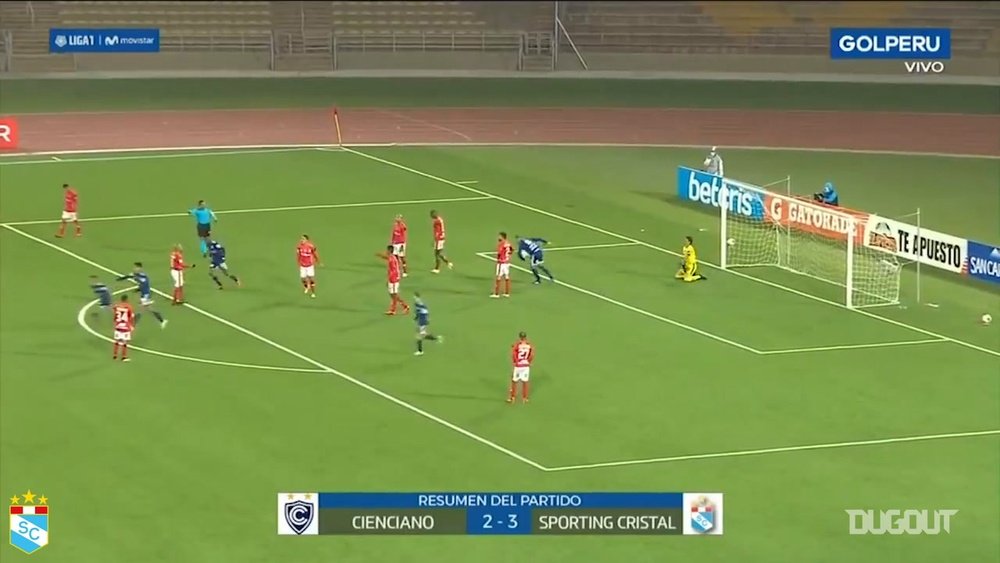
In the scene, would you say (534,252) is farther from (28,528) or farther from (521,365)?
(28,528)

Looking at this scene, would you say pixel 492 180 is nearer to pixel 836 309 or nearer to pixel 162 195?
pixel 162 195

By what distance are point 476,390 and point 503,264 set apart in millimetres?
7688

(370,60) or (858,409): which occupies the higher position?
(370,60)

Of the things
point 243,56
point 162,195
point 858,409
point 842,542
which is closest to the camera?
point 842,542

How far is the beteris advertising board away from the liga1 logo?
82.2 ft

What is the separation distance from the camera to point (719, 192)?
55906 mm

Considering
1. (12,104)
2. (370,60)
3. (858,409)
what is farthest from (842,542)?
(370,60)

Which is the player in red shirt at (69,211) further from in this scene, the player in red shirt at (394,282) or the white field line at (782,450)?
the white field line at (782,450)

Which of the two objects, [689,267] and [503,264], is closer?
[503,264]

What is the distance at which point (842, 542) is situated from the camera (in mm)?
29578

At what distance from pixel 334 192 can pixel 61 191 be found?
8.79m

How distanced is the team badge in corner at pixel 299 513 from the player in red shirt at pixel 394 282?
14.5 meters

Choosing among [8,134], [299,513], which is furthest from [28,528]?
[8,134]

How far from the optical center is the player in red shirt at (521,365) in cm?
3569
